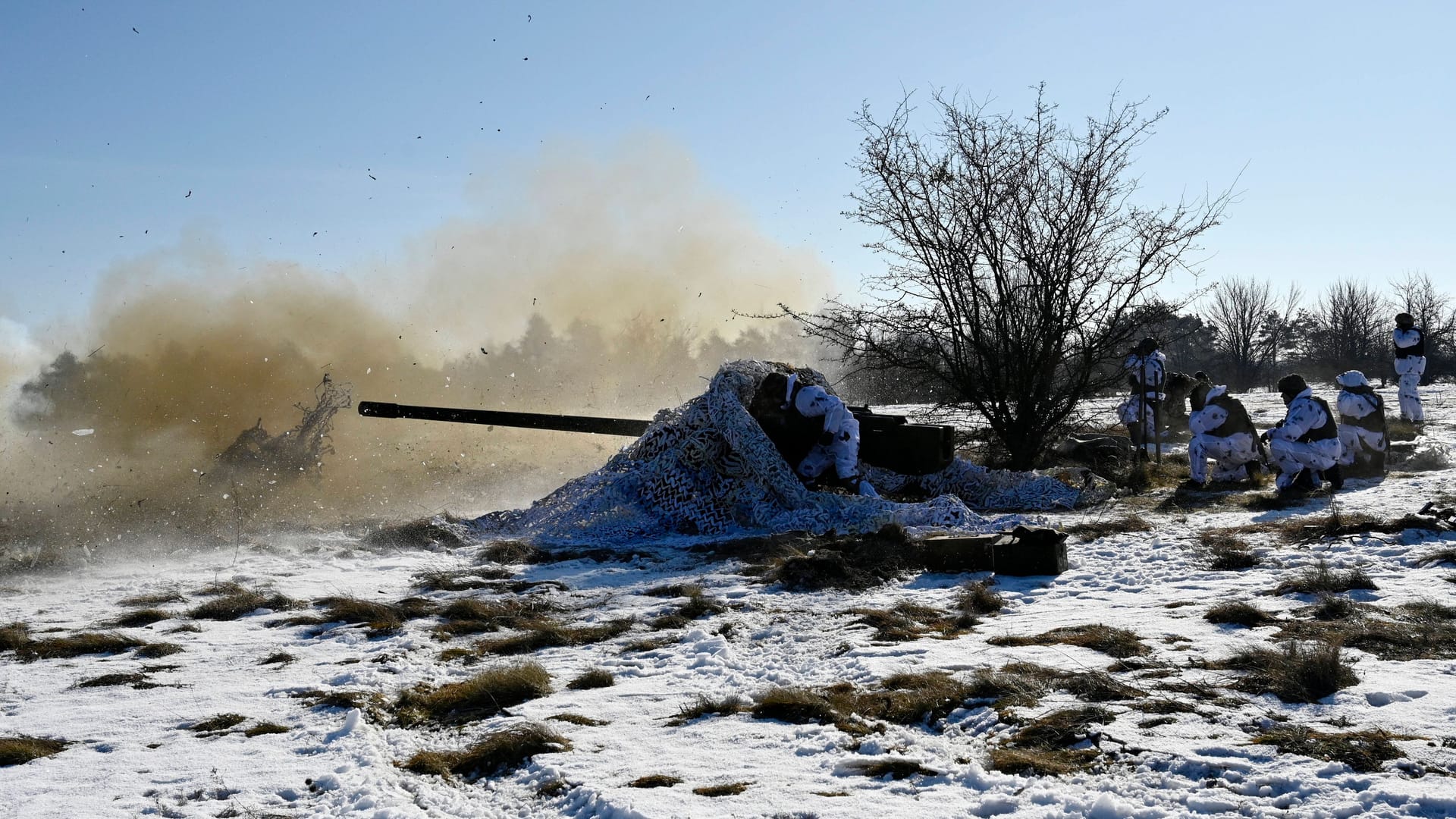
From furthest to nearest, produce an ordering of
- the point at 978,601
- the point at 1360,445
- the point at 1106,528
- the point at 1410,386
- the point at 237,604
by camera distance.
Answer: the point at 1410,386 → the point at 1360,445 → the point at 1106,528 → the point at 237,604 → the point at 978,601

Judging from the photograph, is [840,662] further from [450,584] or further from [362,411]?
[362,411]

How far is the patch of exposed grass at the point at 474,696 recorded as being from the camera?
4.75 metres

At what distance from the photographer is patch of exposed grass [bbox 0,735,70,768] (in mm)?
4277

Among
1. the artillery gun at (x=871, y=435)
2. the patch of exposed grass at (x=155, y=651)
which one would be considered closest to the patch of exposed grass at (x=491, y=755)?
the patch of exposed grass at (x=155, y=651)

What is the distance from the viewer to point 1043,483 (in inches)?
449

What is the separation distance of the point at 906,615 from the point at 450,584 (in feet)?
11.3

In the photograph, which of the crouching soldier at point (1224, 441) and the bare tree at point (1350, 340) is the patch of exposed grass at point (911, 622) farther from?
the bare tree at point (1350, 340)

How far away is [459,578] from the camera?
324 inches

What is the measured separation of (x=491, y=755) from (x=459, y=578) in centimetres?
424

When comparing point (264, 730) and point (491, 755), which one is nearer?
point (491, 755)

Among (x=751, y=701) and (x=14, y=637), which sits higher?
(x=14, y=637)

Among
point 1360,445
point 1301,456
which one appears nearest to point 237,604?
point 1301,456

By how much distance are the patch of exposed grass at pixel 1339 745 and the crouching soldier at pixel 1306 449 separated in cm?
822

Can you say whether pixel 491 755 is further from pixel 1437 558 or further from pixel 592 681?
pixel 1437 558
